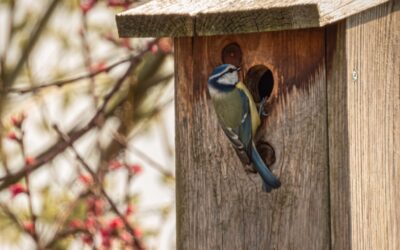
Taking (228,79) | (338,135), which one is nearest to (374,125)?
(338,135)

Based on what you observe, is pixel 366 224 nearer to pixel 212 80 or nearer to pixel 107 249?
pixel 212 80

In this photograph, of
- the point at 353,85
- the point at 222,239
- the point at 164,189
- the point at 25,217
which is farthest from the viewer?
the point at 164,189

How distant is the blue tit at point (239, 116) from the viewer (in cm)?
273

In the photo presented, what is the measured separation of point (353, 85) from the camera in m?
2.69

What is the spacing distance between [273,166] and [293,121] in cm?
14

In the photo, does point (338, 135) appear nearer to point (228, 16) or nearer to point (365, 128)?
point (365, 128)

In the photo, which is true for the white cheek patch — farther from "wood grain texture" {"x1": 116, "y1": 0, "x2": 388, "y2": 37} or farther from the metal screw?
the metal screw

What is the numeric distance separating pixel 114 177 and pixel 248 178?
188cm

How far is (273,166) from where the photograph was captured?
2791 mm

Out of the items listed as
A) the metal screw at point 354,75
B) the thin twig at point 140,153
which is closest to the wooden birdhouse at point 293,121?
the metal screw at point 354,75

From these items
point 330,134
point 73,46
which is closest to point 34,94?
point 73,46

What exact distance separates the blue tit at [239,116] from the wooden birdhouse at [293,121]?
2.0 inches

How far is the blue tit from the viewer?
2.73 m

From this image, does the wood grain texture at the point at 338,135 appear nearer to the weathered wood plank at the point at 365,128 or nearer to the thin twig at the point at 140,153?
the weathered wood plank at the point at 365,128
